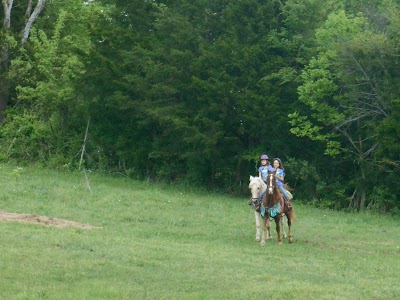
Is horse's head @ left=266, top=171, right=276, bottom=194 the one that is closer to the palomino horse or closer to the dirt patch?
the palomino horse

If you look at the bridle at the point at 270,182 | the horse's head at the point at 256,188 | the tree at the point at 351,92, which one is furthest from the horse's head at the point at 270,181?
the tree at the point at 351,92

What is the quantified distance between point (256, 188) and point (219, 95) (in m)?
17.0

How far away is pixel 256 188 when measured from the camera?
2277 centimetres

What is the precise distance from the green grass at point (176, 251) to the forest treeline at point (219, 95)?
3.81m

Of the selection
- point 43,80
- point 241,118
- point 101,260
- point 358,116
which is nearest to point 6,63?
point 43,80

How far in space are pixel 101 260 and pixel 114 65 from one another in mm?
26794

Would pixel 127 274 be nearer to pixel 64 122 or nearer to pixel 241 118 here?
pixel 241 118

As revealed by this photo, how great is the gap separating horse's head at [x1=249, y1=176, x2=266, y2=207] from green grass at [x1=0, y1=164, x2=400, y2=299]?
3.99 ft

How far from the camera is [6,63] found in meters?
48.1

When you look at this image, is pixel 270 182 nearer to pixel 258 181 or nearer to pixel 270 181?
pixel 270 181

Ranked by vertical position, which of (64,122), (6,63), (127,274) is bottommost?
(127,274)

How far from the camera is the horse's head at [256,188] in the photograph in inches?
896

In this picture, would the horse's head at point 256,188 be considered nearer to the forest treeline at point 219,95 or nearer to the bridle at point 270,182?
the bridle at point 270,182

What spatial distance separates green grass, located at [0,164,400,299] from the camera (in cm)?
1409
